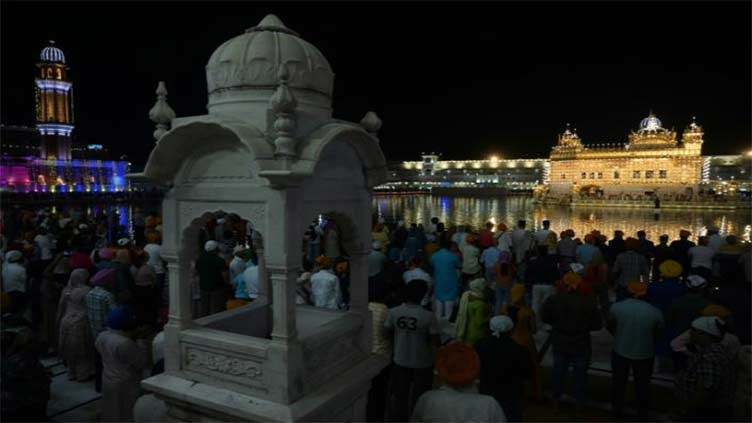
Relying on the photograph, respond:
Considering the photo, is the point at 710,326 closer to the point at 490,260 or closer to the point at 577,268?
the point at 577,268

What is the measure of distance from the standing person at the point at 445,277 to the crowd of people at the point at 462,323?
0.02 m

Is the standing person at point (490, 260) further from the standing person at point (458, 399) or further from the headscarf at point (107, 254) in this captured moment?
the headscarf at point (107, 254)

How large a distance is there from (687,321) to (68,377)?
7.60 meters

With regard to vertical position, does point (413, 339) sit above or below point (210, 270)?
below

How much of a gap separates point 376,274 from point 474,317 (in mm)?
2414

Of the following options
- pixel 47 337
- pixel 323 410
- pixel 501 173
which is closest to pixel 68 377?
pixel 47 337

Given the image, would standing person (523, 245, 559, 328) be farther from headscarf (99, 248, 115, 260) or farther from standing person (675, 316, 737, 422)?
headscarf (99, 248, 115, 260)

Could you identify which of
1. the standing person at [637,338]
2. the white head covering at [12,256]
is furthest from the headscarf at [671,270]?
the white head covering at [12,256]

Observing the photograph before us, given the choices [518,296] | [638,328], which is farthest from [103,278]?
[638,328]

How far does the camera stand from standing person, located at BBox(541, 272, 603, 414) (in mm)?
5238

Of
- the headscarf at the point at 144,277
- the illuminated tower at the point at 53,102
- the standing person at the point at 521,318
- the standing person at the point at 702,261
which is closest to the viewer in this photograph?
the standing person at the point at 521,318

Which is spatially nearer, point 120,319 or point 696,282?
point 120,319

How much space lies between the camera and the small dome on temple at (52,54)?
68000mm

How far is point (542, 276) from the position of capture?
7.78 meters
